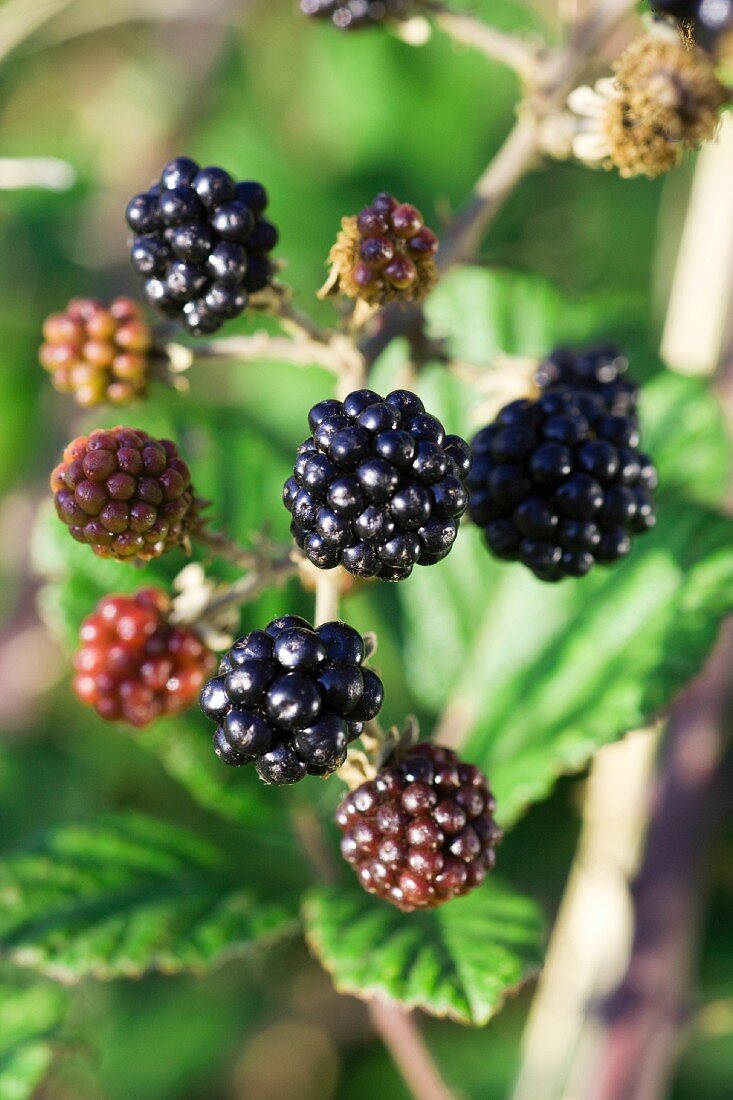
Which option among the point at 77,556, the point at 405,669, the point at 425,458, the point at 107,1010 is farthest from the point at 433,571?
the point at 107,1010

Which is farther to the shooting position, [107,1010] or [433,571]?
[107,1010]

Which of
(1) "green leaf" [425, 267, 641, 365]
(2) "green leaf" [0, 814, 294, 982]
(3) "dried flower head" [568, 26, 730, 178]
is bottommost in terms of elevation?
(2) "green leaf" [0, 814, 294, 982]

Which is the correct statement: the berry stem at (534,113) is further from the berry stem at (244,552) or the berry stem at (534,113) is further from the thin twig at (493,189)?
the berry stem at (244,552)

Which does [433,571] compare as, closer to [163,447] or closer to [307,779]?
[307,779]

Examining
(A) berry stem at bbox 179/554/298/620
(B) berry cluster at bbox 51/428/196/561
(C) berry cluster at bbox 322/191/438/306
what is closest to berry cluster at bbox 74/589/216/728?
(A) berry stem at bbox 179/554/298/620

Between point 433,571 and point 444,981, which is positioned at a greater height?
point 433,571

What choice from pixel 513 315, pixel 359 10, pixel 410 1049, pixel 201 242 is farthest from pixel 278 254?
pixel 410 1049

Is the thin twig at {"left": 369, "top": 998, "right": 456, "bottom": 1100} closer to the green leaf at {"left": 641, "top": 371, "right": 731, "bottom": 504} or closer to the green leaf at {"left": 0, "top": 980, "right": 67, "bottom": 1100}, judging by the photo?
the green leaf at {"left": 0, "top": 980, "right": 67, "bottom": 1100}
